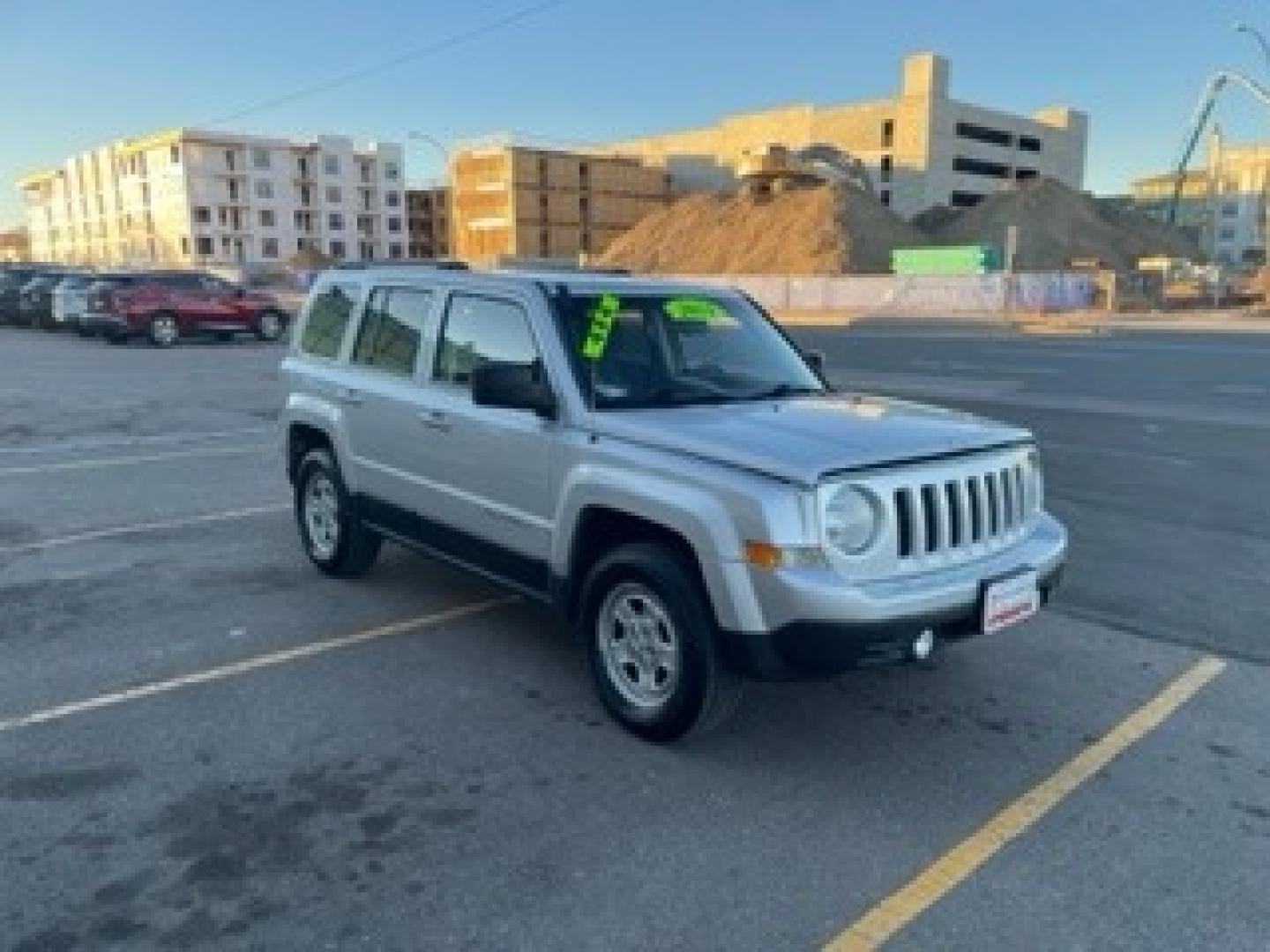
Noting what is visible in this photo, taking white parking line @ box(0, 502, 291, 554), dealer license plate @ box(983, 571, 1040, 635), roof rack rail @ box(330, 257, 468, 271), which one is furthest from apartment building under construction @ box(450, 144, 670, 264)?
dealer license plate @ box(983, 571, 1040, 635)

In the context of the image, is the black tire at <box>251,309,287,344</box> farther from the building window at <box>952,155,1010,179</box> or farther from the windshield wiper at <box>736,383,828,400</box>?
the building window at <box>952,155,1010,179</box>

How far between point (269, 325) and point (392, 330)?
22.0 meters

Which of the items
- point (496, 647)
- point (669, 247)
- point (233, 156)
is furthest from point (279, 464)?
point (233, 156)

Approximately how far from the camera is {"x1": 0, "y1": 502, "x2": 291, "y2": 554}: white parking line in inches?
270

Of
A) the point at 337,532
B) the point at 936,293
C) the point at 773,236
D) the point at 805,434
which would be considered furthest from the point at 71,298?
the point at 773,236

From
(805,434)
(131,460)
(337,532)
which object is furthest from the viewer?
(131,460)

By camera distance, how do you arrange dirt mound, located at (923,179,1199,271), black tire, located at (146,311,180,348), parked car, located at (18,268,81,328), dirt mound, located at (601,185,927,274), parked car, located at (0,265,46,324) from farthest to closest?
1. dirt mound, located at (923,179,1199,271)
2. dirt mound, located at (601,185,927,274)
3. parked car, located at (0,265,46,324)
4. parked car, located at (18,268,81,328)
5. black tire, located at (146,311,180,348)

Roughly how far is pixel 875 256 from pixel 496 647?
64.8 metres

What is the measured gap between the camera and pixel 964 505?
379cm

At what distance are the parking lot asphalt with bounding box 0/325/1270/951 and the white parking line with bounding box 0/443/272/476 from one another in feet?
8.61

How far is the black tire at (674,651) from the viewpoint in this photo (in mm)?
3709

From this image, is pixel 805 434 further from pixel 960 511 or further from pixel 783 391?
pixel 783 391

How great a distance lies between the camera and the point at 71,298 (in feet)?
84.7

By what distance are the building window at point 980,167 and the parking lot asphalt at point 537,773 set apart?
99.9 m
